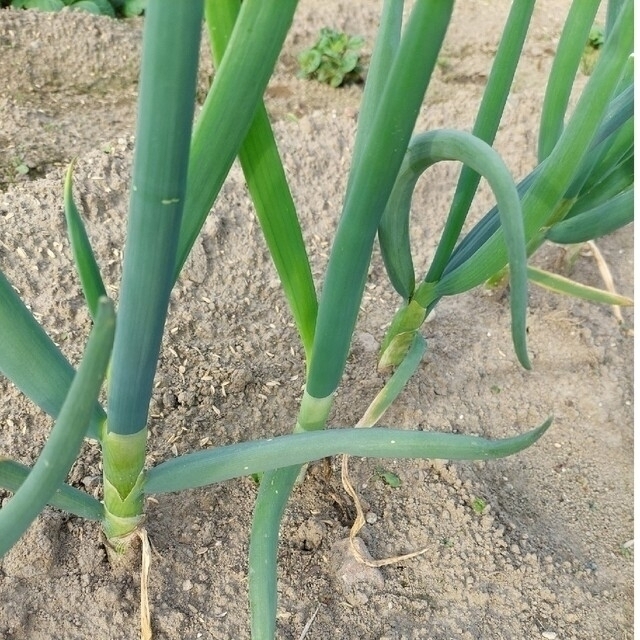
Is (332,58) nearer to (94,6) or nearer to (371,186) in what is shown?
(94,6)

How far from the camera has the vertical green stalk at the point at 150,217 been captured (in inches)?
18.6

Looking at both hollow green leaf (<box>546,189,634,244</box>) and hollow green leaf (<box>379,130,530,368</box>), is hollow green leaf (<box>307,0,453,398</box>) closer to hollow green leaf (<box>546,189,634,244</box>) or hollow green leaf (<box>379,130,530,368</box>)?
hollow green leaf (<box>379,130,530,368</box>)

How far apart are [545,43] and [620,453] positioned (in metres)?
1.81

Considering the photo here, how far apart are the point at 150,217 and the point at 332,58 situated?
1981 mm

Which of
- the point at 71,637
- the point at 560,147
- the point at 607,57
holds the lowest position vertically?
the point at 71,637

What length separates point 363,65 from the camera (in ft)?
8.11

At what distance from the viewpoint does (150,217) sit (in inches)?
22.2

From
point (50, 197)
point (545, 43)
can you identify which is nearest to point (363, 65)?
point (545, 43)

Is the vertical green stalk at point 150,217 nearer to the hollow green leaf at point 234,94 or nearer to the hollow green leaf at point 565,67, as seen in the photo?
the hollow green leaf at point 234,94

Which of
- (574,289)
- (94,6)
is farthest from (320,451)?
(94,6)

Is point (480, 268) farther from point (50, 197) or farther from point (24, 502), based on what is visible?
point (50, 197)

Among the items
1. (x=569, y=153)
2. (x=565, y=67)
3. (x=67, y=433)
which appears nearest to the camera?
(x=67, y=433)

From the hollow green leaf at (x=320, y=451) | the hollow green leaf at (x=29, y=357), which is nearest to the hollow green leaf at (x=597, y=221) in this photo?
the hollow green leaf at (x=320, y=451)

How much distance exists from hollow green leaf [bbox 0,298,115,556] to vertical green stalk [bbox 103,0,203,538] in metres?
0.13
